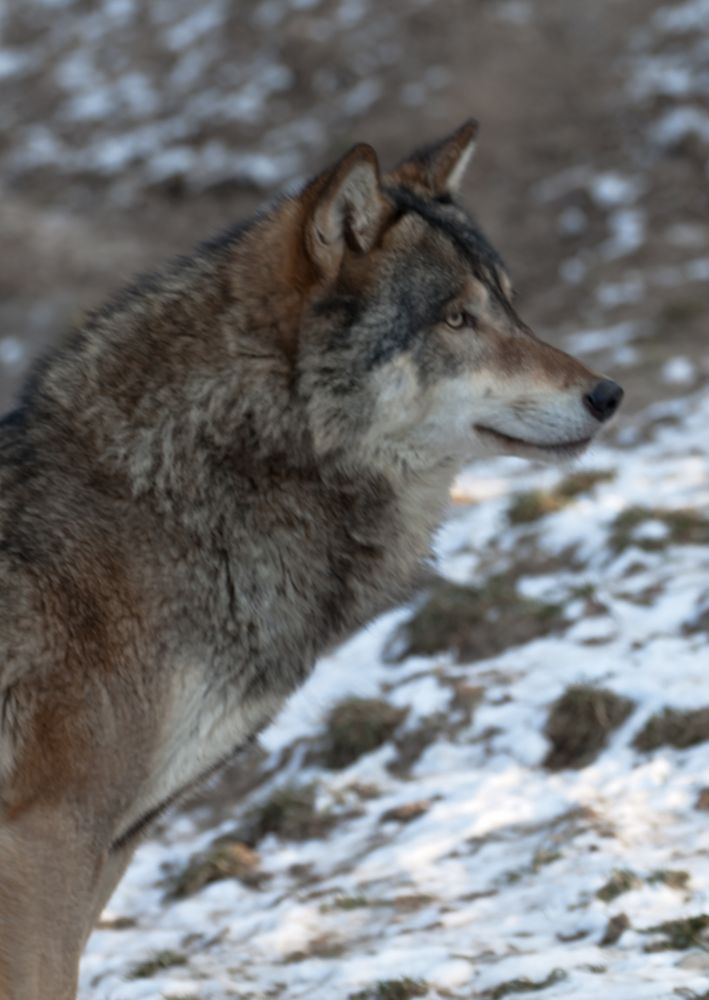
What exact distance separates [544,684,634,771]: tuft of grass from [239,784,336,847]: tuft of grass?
93cm

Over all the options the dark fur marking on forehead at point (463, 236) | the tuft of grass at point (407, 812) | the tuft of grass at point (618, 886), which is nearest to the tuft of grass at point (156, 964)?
the tuft of grass at point (407, 812)

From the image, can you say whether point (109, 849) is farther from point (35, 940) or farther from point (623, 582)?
point (623, 582)

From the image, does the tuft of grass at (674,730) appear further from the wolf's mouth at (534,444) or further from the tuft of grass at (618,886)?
the wolf's mouth at (534,444)

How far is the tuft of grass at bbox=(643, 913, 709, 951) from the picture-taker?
4.09 metres

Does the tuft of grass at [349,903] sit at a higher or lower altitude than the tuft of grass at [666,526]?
lower

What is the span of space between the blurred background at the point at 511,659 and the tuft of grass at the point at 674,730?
12 millimetres

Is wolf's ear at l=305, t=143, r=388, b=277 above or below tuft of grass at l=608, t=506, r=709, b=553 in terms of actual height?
below

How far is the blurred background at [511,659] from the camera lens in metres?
4.55

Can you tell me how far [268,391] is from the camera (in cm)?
381

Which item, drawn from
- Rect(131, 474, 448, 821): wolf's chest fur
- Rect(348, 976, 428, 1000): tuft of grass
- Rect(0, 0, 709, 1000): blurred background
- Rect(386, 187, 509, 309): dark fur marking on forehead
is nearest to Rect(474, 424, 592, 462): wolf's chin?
Rect(131, 474, 448, 821): wolf's chest fur

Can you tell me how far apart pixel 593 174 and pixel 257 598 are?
11391 millimetres

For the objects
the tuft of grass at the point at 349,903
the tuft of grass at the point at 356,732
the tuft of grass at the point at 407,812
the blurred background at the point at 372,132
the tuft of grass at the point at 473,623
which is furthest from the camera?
the blurred background at the point at 372,132

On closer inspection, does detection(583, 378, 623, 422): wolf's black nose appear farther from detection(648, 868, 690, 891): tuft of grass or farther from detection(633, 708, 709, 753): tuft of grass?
detection(633, 708, 709, 753): tuft of grass

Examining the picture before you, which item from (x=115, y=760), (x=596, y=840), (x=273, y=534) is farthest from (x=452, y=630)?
(x=115, y=760)
